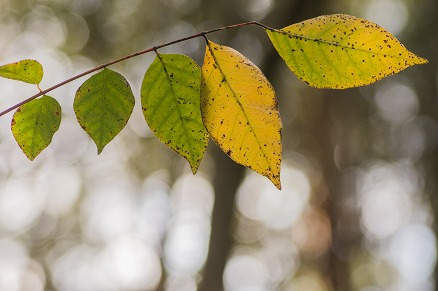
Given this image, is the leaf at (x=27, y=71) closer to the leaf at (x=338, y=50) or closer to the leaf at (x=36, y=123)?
the leaf at (x=36, y=123)

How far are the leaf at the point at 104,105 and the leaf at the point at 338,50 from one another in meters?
0.08

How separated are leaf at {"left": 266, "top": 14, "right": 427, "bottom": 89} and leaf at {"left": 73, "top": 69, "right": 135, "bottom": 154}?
0.08m

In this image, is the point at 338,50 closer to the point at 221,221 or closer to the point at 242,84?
the point at 242,84

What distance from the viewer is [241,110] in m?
0.22

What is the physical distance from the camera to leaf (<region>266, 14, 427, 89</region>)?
21 centimetres

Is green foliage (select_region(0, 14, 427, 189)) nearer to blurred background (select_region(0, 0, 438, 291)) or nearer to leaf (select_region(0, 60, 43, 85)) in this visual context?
leaf (select_region(0, 60, 43, 85))

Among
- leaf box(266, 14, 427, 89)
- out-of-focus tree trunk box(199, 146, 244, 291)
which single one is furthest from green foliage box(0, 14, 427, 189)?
out-of-focus tree trunk box(199, 146, 244, 291)

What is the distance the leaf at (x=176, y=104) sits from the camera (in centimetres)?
22

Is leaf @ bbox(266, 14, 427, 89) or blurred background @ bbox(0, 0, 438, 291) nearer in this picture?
leaf @ bbox(266, 14, 427, 89)

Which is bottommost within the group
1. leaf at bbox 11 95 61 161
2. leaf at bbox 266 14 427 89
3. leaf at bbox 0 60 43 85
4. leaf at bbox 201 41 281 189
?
leaf at bbox 11 95 61 161

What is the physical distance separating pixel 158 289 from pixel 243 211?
5.34 ft

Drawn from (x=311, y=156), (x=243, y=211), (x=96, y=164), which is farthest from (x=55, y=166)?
(x=311, y=156)

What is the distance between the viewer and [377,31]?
218 mm

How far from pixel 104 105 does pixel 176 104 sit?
36 mm
